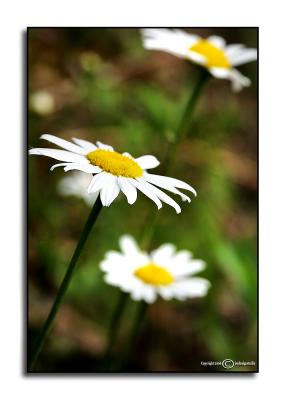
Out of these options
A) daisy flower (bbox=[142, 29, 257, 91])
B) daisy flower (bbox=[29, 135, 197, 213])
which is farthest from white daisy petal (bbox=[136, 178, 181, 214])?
daisy flower (bbox=[142, 29, 257, 91])

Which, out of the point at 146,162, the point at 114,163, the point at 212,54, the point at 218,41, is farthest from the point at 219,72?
the point at 114,163

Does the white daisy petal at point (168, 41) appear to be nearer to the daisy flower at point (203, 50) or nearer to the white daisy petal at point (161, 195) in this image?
the daisy flower at point (203, 50)

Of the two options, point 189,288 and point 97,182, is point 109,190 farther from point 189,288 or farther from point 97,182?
point 189,288

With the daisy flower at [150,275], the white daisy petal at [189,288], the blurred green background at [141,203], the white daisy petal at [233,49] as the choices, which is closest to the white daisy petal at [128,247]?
the daisy flower at [150,275]

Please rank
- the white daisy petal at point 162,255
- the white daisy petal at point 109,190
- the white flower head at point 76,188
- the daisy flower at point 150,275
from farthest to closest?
the white flower head at point 76,188
the white daisy petal at point 162,255
the daisy flower at point 150,275
the white daisy petal at point 109,190

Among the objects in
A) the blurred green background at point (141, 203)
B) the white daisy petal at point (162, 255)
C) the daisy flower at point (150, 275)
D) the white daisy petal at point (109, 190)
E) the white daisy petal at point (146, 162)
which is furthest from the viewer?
the blurred green background at point (141, 203)
